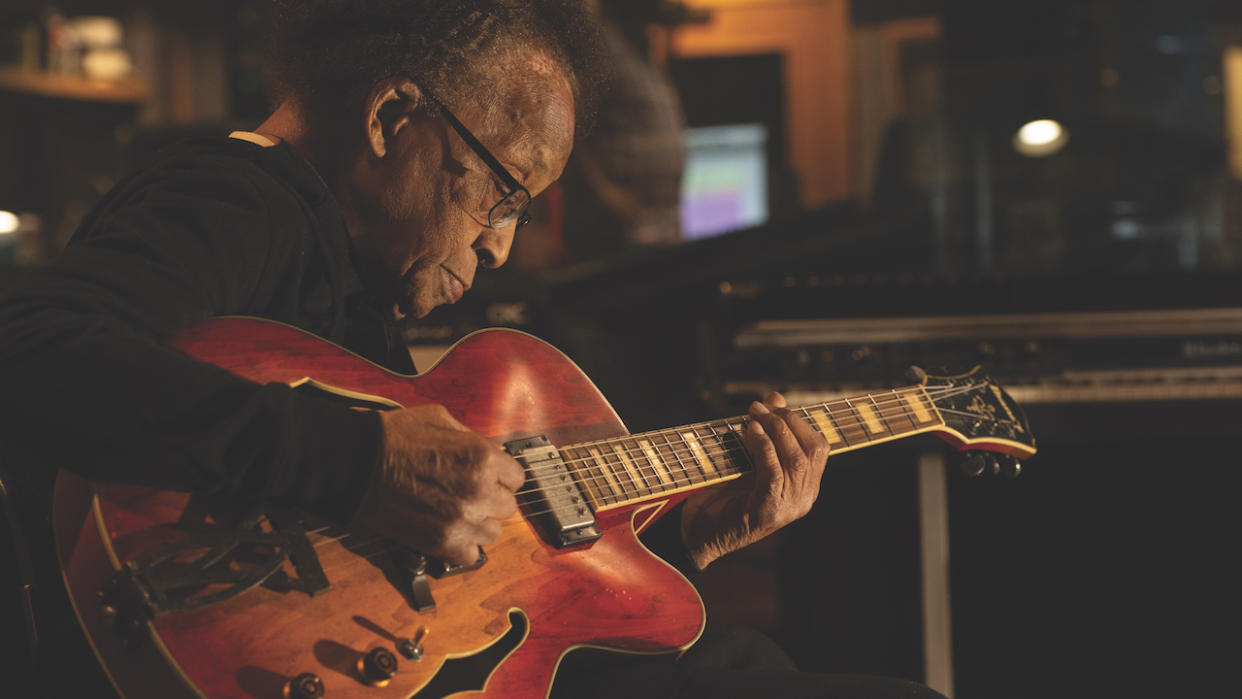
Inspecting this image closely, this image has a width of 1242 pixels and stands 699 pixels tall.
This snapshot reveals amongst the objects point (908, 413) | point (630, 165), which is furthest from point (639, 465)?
point (630, 165)

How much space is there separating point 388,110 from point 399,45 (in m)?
0.08

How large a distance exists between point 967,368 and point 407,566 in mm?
997

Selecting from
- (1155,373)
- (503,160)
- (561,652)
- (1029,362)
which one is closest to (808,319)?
(1029,362)

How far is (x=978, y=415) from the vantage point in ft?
A: 5.08

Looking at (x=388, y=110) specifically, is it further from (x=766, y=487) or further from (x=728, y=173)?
(x=728, y=173)

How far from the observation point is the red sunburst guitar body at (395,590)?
0.89 metres

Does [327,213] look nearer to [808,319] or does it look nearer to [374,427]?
[374,427]

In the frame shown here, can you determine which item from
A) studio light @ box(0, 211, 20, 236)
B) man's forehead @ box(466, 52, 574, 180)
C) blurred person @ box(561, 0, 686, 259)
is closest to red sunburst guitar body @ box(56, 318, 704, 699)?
man's forehead @ box(466, 52, 574, 180)

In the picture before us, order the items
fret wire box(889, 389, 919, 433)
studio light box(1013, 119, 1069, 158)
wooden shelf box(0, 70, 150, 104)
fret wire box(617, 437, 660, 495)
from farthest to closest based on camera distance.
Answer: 1. wooden shelf box(0, 70, 150, 104)
2. studio light box(1013, 119, 1069, 158)
3. fret wire box(889, 389, 919, 433)
4. fret wire box(617, 437, 660, 495)

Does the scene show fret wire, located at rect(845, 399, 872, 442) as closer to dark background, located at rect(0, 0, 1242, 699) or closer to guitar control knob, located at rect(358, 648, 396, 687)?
dark background, located at rect(0, 0, 1242, 699)

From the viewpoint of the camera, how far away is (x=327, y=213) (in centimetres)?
118

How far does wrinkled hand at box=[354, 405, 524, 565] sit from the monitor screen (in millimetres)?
5275

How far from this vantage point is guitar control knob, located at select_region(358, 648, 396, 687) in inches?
38.2

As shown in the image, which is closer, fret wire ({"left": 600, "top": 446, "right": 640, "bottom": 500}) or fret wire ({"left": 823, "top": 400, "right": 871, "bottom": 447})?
fret wire ({"left": 600, "top": 446, "right": 640, "bottom": 500})
